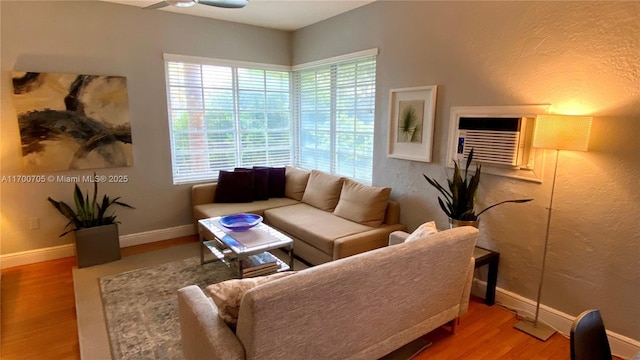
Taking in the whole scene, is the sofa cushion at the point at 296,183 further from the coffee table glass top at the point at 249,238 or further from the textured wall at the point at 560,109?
the textured wall at the point at 560,109

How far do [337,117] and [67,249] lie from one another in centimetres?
346

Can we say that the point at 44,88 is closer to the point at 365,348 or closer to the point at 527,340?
the point at 365,348

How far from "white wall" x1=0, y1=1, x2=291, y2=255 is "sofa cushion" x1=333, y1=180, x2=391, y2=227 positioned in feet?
7.22

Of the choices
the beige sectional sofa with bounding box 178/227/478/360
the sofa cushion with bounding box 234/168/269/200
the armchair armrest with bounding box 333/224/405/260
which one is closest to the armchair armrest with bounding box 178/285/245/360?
the beige sectional sofa with bounding box 178/227/478/360

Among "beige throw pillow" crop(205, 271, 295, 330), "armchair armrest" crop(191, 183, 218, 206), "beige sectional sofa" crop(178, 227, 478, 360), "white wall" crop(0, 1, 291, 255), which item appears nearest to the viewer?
"beige sectional sofa" crop(178, 227, 478, 360)

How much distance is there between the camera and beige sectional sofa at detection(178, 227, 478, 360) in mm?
1432

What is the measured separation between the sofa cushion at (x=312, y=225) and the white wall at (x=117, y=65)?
4.67 ft

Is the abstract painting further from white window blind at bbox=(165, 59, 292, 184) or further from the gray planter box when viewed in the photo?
the gray planter box

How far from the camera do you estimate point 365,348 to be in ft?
6.15

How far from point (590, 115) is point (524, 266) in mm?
1188

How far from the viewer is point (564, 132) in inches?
82.2

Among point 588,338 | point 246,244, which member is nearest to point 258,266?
point 246,244

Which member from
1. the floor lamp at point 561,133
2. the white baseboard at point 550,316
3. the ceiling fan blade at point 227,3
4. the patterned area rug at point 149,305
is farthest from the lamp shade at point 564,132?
the patterned area rug at point 149,305

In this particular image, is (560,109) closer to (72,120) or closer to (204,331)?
(204,331)
